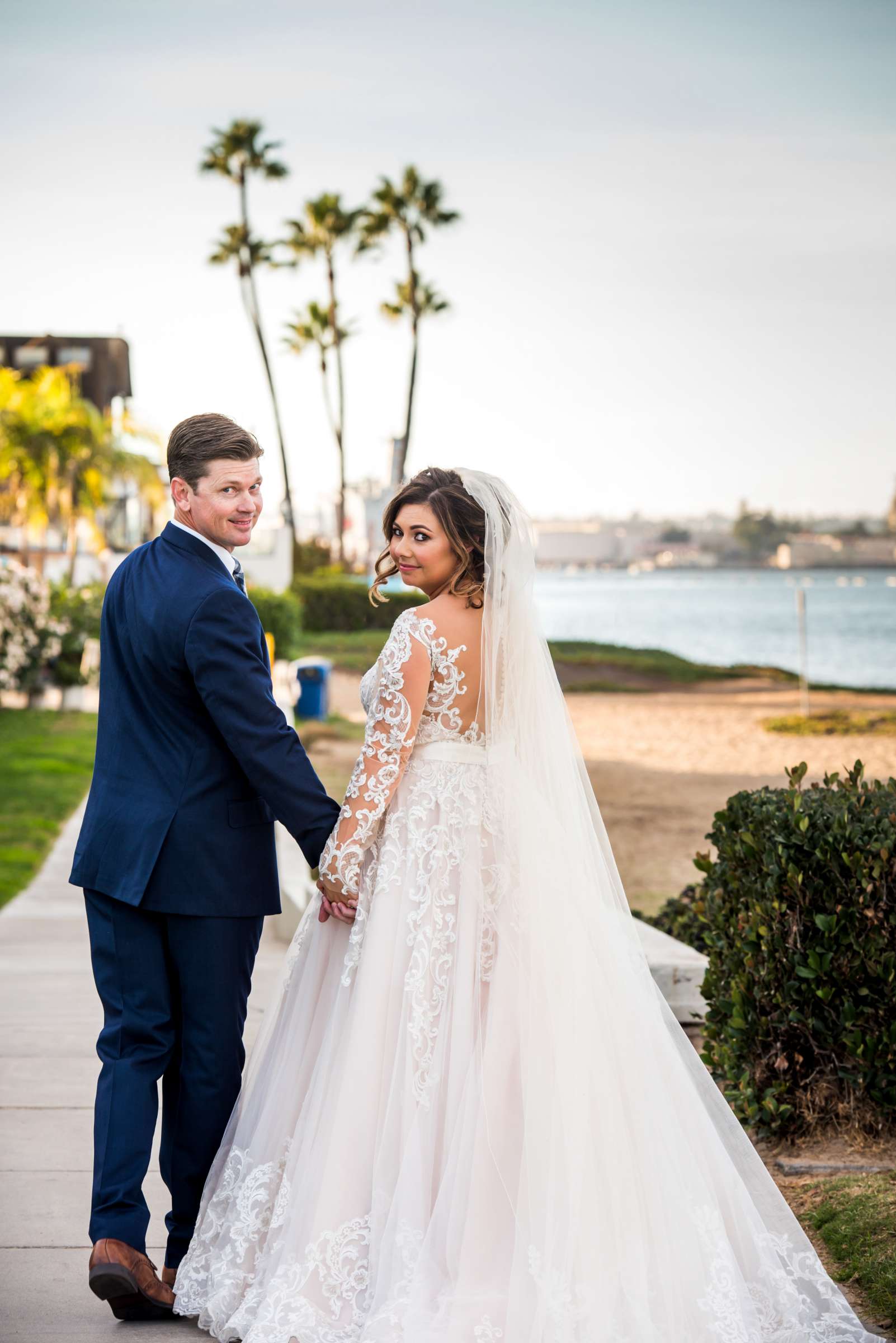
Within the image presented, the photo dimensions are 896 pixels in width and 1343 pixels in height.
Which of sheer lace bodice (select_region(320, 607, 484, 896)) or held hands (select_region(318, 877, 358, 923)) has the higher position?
sheer lace bodice (select_region(320, 607, 484, 896))

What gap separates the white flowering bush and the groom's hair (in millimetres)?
16331

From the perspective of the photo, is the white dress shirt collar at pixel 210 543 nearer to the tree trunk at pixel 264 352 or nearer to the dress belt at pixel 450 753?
the dress belt at pixel 450 753

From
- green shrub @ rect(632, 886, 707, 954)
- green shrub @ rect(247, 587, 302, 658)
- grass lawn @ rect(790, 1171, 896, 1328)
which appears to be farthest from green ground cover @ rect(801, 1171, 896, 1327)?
green shrub @ rect(247, 587, 302, 658)

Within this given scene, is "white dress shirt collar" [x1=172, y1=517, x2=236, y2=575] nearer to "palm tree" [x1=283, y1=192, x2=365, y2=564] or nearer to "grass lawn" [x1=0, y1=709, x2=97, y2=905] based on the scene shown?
"grass lawn" [x1=0, y1=709, x2=97, y2=905]

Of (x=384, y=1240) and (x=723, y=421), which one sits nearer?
(x=384, y=1240)

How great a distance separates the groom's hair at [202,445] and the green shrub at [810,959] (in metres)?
1.95

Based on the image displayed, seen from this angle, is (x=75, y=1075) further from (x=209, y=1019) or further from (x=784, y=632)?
(x=784, y=632)

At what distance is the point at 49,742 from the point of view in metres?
16.3

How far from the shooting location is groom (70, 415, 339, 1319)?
3.00 m

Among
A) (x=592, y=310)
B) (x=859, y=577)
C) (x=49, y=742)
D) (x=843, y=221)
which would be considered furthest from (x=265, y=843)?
(x=859, y=577)

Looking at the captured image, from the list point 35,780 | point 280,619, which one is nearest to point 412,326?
point 280,619

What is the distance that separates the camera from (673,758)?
20.8 m

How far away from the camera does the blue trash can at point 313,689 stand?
20.8 meters

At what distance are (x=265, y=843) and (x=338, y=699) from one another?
23.0 metres
